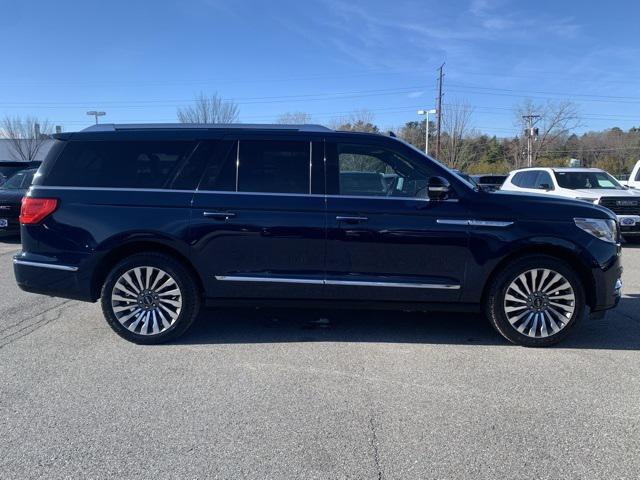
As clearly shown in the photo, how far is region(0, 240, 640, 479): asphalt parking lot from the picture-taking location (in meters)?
2.83

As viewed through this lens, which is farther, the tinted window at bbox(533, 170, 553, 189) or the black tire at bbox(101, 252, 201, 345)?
the tinted window at bbox(533, 170, 553, 189)

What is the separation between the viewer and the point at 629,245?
11594mm

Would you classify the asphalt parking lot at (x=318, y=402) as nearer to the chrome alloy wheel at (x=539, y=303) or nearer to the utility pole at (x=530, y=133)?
the chrome alloy wheel at (x=539, y=303)

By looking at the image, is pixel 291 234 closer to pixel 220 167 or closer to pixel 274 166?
pixel 274 166

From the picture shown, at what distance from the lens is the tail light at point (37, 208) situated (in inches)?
185

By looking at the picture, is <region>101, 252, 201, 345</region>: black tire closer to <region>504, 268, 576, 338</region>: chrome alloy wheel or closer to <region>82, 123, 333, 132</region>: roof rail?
<region>82, 123, 333, 132</region>: roof rail

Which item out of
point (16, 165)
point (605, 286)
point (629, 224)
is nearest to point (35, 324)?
point (605, 286)

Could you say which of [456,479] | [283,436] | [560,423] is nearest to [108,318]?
[283,436]

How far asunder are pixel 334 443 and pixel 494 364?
1.89m

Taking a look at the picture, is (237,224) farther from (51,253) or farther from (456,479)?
(456,479)

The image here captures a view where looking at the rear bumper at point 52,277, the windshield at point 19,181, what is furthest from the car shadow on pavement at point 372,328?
the windshield at point 19,181

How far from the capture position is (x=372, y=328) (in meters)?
5.20

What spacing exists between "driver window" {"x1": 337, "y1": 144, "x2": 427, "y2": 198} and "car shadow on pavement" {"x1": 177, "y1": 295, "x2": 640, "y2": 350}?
1443 millimetres

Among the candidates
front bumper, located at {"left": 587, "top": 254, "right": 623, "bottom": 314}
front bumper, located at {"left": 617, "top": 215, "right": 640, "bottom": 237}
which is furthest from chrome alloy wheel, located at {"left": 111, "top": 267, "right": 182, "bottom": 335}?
front bumper, located at {"left": 617, "top": 215, "right": 640, "bottom": 237}
